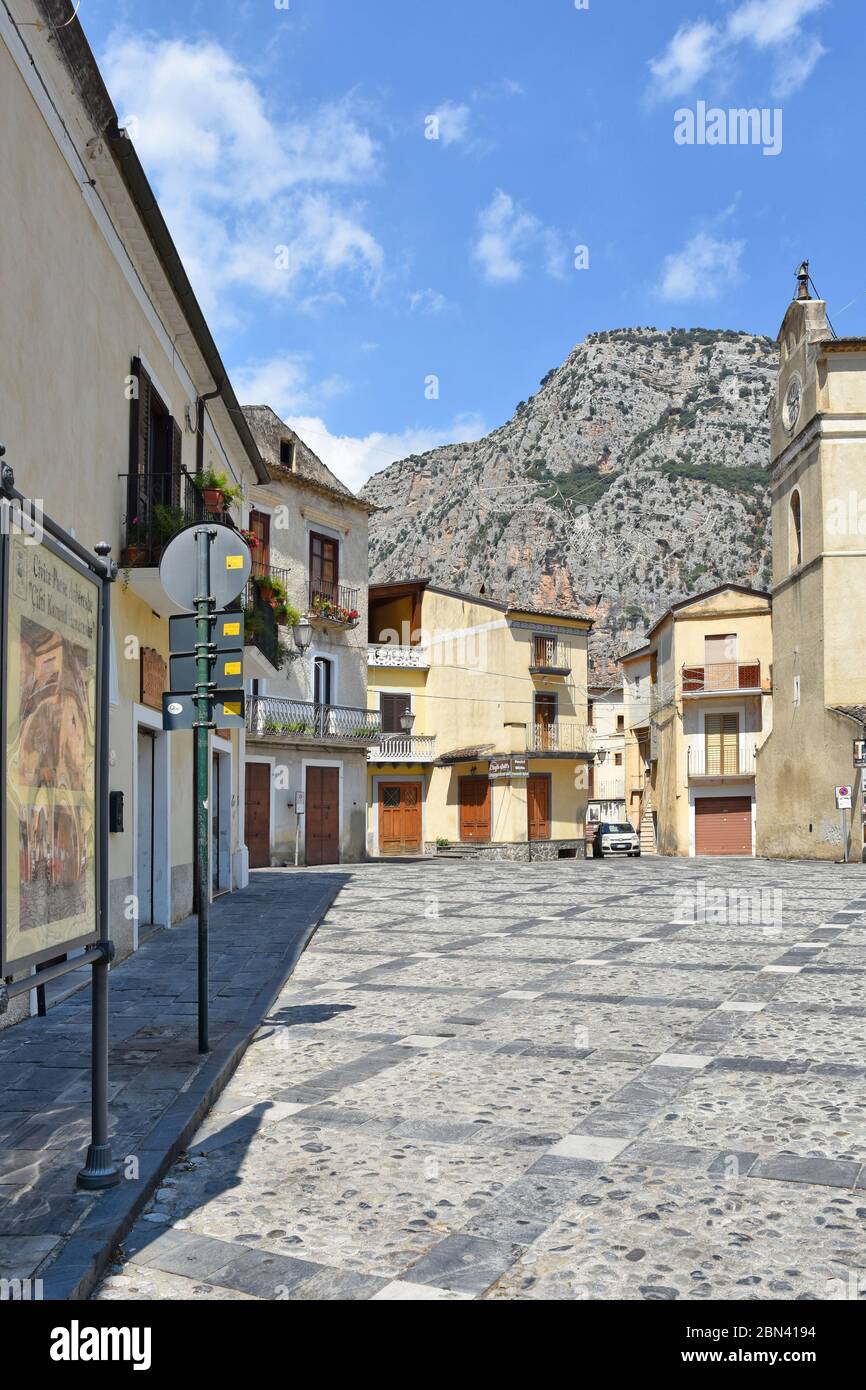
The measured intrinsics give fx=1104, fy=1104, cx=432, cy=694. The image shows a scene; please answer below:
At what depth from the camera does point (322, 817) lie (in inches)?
1238

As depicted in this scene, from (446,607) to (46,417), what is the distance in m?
30.4

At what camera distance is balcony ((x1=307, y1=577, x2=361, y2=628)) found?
3123cm

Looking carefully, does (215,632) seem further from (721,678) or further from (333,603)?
(721,678)

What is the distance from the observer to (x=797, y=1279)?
342 centimetres

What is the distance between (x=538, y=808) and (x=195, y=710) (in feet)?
106

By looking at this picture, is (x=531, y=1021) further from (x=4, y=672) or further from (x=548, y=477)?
(x=548, y=477)

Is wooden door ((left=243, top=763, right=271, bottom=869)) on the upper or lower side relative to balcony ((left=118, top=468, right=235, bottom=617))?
lower

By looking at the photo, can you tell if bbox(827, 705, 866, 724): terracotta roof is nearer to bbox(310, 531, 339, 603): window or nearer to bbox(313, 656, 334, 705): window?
bbox(313, 656, 334, 705): window

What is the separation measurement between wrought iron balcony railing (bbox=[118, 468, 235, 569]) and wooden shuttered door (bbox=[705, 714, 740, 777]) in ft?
105

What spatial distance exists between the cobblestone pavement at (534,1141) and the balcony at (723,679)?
30882 mm

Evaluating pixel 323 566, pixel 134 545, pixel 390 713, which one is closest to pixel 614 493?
pixel 390 713

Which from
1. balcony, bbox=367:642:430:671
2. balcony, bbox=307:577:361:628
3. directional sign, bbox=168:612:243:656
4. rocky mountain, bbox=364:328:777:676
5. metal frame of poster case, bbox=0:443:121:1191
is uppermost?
rocky mountain, bbox=364:328:777:676

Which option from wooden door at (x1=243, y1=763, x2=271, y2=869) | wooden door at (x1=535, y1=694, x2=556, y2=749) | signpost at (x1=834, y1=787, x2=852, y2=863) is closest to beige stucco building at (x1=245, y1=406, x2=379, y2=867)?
wooden door at (x1=243, y1=763, x2=271, y2=869)

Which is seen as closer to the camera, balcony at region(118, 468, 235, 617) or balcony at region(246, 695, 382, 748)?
balcony at region(118, 468, 235, 617)
